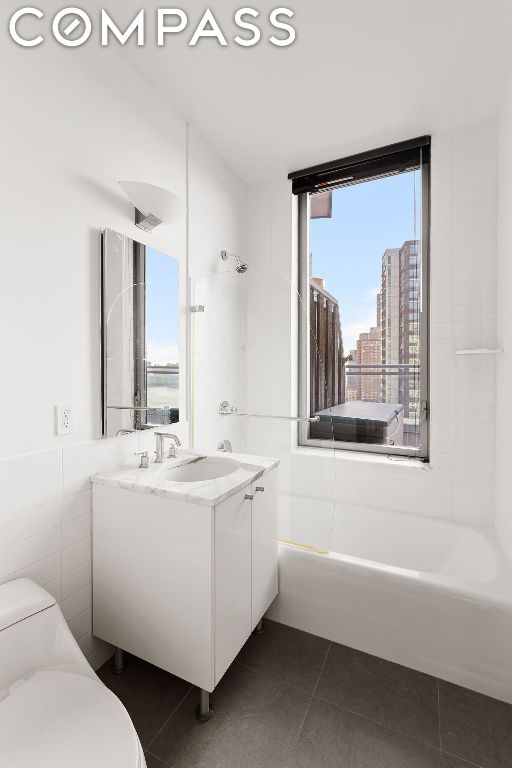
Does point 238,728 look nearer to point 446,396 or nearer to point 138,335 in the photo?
point 138,335

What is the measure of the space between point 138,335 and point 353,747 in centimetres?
173

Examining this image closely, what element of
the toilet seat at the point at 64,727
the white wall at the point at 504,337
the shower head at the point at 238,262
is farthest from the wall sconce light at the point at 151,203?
the toilet seat at the point at 64,727

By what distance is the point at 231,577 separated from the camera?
1.34 m

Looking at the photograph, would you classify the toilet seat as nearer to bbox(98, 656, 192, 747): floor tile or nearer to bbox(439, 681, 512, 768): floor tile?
bbox(98, 656, 192, 747): floor tile

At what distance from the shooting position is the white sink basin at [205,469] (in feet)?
5.55

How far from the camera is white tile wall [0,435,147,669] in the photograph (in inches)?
46.9

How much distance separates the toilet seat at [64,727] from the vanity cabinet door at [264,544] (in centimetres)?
70

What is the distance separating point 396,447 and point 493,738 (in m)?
1.40

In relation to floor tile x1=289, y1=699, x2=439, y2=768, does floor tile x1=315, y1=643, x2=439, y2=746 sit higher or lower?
higher

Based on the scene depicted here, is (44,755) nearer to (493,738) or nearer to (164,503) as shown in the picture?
(164,503)

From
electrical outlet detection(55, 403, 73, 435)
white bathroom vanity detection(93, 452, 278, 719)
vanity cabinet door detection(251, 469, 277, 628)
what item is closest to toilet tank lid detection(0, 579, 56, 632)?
white bathroom vanity detection(93, 452, 278, 719)

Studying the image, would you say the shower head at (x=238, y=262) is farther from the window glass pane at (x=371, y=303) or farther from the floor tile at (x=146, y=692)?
the floor tile at (x=146, y=692)

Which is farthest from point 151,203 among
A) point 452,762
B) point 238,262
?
point 452,762

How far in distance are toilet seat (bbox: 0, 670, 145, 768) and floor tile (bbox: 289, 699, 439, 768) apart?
2.21ft
